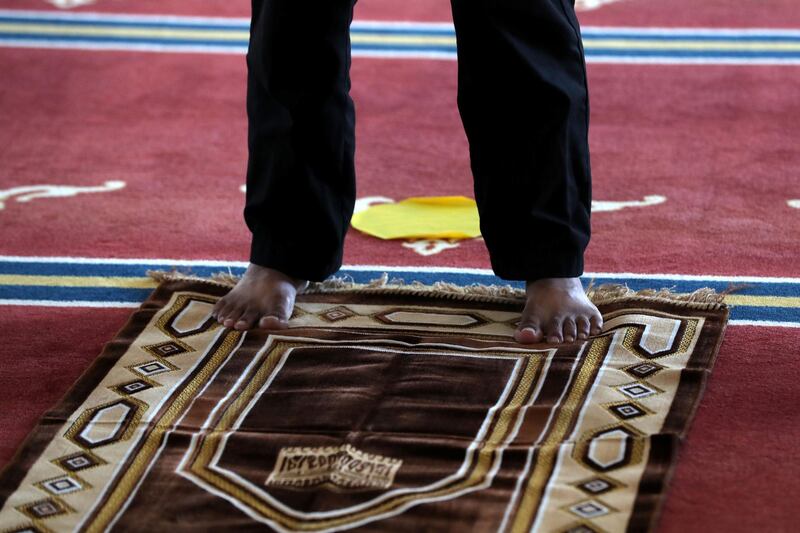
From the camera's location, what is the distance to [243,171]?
6.94ft

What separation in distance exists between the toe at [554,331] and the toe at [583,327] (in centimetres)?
2

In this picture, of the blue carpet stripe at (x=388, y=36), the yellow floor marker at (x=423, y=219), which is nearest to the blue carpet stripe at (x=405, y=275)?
the yellow floor marker at (x=423, y=219)

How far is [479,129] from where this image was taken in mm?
1476

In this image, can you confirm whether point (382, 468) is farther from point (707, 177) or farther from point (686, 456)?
point (707, 177)

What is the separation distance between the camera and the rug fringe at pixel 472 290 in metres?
1.54

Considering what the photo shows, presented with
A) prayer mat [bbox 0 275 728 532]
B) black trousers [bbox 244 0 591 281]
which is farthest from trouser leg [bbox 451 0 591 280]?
prayer mat [bbox 0 275 728 532]

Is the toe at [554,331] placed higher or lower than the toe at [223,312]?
higher

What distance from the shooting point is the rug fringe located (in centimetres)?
154

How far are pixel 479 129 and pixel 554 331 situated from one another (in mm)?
257

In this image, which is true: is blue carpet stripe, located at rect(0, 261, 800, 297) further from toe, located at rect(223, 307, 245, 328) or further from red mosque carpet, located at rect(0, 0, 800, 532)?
toe, located at rect(223, 307, 245, 328)

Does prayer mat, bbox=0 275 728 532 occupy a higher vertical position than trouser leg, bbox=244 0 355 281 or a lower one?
lower

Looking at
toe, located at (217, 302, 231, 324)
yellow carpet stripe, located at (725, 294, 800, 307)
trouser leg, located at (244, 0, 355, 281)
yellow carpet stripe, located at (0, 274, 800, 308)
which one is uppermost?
trouser leg, located at (244, 0, 355, 281)

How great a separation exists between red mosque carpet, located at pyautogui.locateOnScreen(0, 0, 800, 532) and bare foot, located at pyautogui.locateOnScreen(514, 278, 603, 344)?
0.16 metres

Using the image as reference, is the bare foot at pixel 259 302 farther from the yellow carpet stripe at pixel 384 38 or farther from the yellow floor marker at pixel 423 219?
the yellow carpet stripe at pixel 384 38
